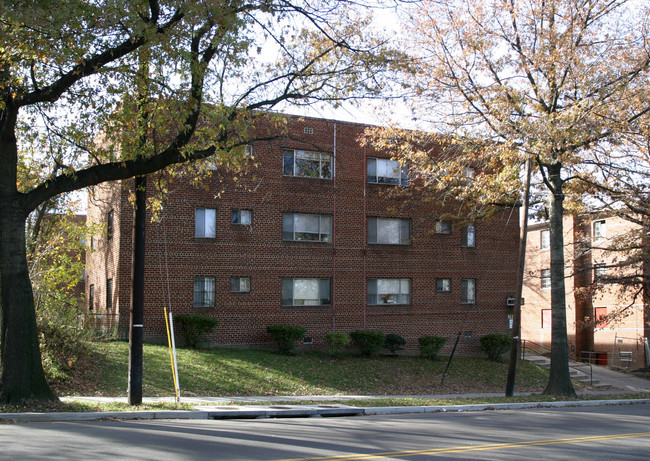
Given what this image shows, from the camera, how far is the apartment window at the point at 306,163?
26078 mm

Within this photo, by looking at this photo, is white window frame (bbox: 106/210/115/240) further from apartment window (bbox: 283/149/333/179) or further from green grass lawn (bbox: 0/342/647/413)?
apartment window (bbox: 283/149/333/179)

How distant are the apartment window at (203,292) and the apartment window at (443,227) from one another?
1094 centimetres

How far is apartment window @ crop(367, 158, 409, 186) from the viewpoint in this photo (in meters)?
27.8

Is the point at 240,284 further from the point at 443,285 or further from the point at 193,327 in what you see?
the point at 443,285

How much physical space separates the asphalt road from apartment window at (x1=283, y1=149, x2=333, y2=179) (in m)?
14.0

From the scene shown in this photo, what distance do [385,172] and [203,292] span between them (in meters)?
9.67

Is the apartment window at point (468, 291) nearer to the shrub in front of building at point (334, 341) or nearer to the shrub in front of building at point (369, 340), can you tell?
the shrub in front of building at point (369, 340)

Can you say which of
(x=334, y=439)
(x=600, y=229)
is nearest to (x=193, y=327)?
(x=334, y=439)

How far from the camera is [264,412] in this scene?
49.0 ft

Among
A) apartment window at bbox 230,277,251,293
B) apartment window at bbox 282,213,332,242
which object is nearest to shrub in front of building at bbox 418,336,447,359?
apartment window at bbox 282,213,332,242

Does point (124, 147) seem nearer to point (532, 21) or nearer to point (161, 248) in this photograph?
point (161, 248)

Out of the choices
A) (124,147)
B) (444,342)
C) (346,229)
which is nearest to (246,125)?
(124,147)

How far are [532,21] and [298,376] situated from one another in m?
14.2

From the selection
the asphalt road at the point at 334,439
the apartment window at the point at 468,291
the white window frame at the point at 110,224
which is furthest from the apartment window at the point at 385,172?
the asphalt road at the point at 334,439
